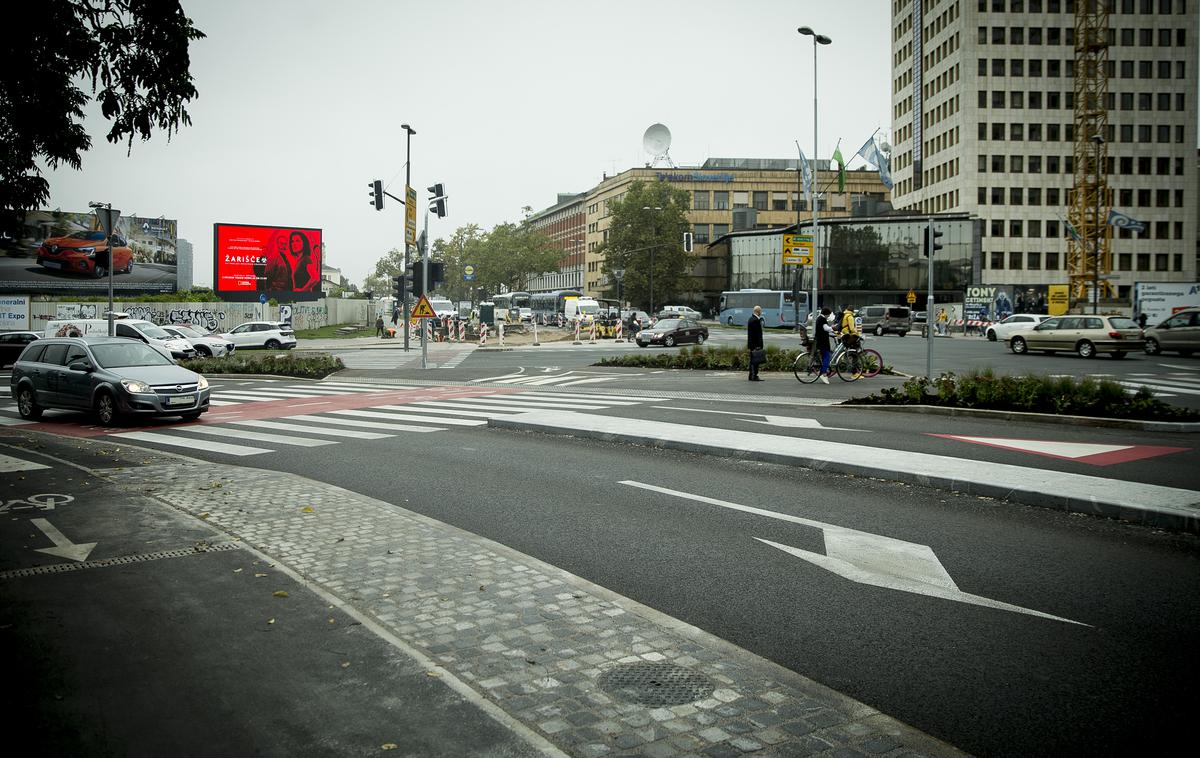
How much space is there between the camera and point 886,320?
59812 millimetres

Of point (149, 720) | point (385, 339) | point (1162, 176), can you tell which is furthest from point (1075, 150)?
point (149, 720)

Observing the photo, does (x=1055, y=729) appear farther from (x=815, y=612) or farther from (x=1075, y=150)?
(x=1075, y=150)

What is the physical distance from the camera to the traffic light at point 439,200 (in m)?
32.3

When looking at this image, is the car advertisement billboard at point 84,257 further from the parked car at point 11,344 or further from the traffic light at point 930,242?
the traffic light at point 930,242

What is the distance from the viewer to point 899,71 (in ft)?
351

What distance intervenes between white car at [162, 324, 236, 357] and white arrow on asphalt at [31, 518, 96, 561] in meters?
32.3

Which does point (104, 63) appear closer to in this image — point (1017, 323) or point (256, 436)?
point (256, 436)

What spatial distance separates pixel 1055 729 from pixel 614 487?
221 inches

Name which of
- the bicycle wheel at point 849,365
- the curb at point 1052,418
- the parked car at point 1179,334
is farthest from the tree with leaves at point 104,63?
the parked car at point 1179,334

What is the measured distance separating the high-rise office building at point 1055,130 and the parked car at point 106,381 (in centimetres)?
8734

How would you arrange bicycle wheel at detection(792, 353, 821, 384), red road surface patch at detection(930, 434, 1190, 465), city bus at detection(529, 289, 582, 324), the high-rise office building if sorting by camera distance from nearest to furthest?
red road surface patch at detection(930, 434, 1190, 465) < bicycle wheel at detection(792, 353, 821, 384) < city bus at detection(529, 289, 582, 324) < the high-rise office building

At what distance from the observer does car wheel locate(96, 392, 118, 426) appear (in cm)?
1519

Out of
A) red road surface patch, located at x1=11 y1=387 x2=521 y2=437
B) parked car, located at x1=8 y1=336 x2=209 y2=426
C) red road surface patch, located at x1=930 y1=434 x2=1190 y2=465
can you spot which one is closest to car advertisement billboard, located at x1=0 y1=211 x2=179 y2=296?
red road surface patch, located at x1=11 y1=387 x2=521 y2=437

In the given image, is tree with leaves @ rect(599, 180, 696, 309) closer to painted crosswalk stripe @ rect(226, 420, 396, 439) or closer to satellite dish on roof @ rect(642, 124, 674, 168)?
satellite dish on roof @ rect(642, 124, 674, 168)
